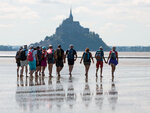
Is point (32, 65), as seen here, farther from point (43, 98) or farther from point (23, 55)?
point (43, 98)

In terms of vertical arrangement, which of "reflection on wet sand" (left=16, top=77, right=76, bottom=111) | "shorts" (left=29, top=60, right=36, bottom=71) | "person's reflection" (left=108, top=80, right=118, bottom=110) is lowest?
"person's reflection" (left=108, top=80, right=118, bottom=110)

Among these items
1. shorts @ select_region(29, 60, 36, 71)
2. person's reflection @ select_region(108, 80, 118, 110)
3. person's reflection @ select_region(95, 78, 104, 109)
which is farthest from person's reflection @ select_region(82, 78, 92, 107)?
shorts @ select_region(29, 60, 36, 71)

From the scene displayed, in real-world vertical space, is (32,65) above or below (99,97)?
above

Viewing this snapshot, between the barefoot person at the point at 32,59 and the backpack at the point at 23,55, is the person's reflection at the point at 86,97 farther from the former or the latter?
the backpack at the point at 23,55

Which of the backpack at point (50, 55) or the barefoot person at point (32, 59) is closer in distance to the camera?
the barefoot person at point (32, 59)

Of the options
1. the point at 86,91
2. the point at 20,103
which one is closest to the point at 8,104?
the point at 20,103

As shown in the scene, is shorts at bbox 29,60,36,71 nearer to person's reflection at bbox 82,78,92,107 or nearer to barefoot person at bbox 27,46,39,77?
barefoot person at bbox 27,46,39,77

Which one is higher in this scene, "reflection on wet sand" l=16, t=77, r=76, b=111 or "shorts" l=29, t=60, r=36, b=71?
"shorts" l=29, t=60, r=36, b=71

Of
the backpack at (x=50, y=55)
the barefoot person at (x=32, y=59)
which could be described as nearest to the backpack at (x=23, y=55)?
the barefoot person at (x=32, y=59)

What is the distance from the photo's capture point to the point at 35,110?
1113 cm

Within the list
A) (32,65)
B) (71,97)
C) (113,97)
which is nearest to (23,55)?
(32,65)

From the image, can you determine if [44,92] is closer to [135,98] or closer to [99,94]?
[99,94]

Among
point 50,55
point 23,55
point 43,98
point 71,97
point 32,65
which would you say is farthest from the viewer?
point 50,55

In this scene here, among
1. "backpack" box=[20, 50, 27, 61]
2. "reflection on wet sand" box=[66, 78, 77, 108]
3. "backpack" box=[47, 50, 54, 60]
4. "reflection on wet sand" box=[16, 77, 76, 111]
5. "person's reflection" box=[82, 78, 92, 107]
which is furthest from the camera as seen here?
"backpack" box=[47, 50, 54, 60]
